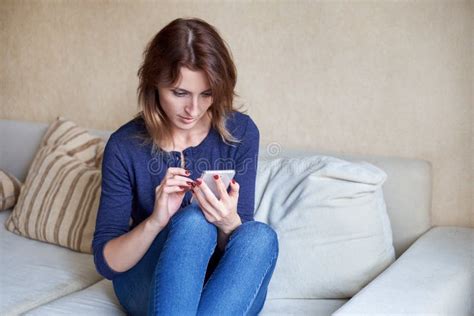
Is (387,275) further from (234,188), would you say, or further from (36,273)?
(36,273)

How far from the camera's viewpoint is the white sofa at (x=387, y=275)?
5.27 ft

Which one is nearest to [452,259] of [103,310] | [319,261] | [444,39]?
[319,261]

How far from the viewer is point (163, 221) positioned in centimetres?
168

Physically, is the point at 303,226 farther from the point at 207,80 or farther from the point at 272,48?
the point at 272,48

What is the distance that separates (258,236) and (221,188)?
0.15 meters

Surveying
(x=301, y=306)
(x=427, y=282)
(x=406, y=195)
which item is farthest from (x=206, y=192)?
(x=406, y=195)

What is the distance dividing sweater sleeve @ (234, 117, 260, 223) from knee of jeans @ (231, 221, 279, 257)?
0.52 feet

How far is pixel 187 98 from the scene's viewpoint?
5.72 feet

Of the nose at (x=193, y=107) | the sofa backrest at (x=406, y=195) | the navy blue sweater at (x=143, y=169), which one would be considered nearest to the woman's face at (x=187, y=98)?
the nose at (x=193, y=107)

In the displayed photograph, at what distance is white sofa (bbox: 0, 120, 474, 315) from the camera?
5.27ft

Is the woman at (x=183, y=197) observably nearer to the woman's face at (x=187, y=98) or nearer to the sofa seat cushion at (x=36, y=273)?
the woman's face at (x=187, y=98)

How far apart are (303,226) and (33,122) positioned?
1.62 m

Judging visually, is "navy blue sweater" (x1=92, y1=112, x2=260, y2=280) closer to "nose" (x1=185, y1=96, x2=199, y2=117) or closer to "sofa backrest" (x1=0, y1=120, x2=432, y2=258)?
"nose" (x1=185, y1=96, x2=199, y2=117)

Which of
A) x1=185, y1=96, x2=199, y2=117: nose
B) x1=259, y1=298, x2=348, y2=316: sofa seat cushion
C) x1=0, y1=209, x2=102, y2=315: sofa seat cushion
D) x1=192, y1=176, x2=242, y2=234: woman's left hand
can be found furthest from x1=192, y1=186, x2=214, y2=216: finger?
x1=0, y1=209, x2=102, y2=315: sofa seat cushion
